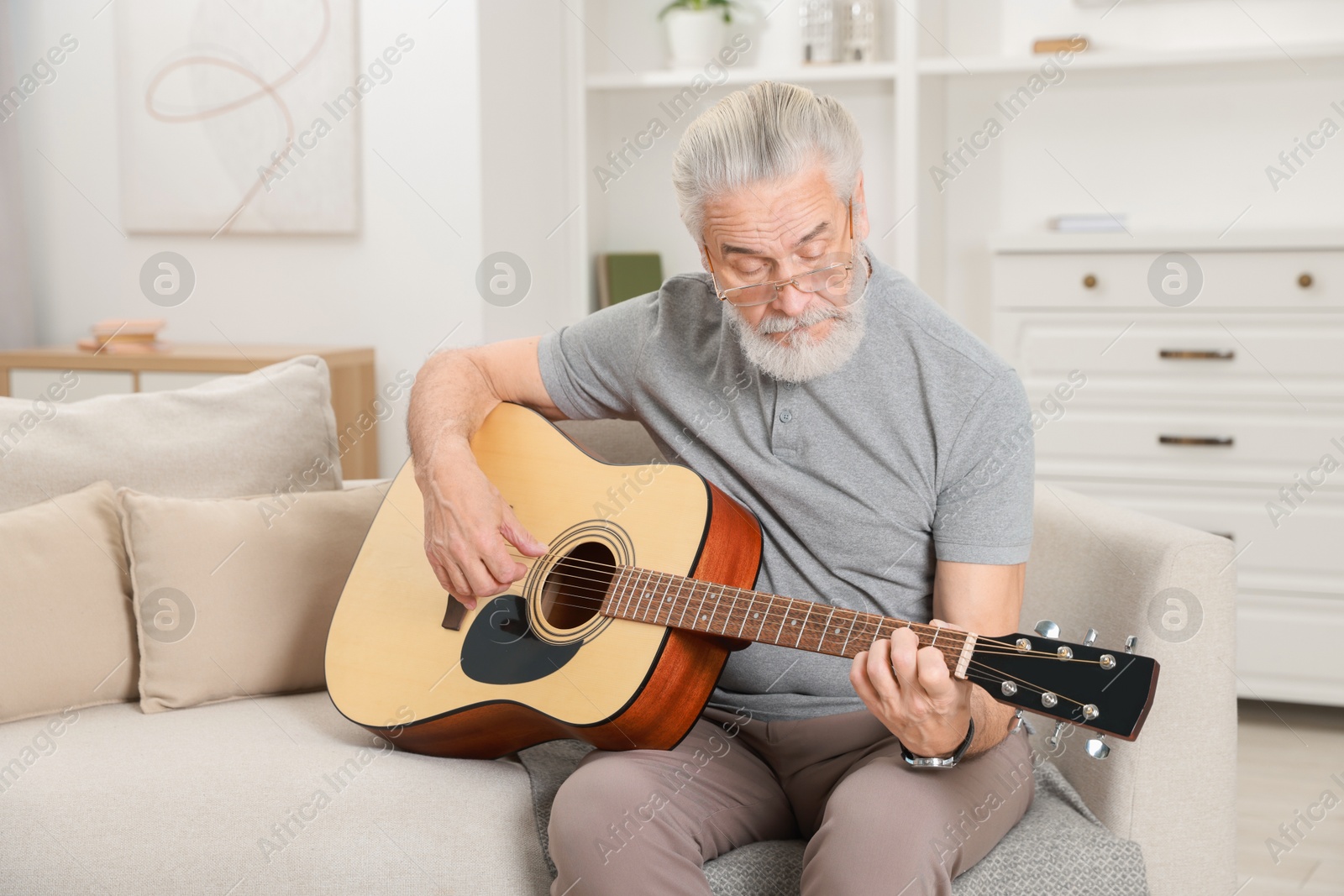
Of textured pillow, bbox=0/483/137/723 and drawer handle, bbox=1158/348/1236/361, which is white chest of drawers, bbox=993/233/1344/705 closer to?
drawer handle, bbox=1158/348/1236/361

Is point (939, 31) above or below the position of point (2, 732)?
above

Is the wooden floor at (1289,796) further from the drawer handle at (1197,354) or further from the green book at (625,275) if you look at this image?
the green book at (625,275)

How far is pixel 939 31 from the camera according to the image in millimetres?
3146

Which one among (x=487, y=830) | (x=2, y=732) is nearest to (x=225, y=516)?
(x=2, y=732)

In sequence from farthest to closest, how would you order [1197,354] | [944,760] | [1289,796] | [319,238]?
1. [319,238]
2. [1197,354]
3. [1289,796]
4. [944,760]

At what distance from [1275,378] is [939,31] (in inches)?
51.1

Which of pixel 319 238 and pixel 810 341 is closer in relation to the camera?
pixel 810 341

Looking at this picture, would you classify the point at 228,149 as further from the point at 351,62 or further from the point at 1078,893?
the point at 1078,893

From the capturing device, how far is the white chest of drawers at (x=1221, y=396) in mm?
2648

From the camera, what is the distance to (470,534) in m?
1.42

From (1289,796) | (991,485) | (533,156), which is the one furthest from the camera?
(533,156)

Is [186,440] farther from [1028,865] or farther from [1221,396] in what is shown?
[1221,396]

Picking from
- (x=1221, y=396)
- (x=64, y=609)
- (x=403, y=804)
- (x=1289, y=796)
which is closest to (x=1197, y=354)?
(x=1221, y=396)

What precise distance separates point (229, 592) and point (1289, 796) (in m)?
2.16
